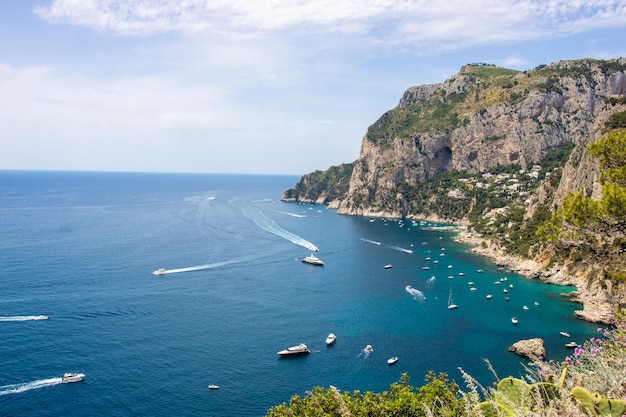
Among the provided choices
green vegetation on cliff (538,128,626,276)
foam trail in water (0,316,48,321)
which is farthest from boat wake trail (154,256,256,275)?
green vegetation on cliff (538,128,626,276)

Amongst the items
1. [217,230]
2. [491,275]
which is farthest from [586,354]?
[217,230]

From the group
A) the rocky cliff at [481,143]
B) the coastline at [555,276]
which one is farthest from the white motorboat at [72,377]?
the rocky cliff at [481,143]

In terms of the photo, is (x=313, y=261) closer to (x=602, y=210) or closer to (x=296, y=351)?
(x=296, y=351)

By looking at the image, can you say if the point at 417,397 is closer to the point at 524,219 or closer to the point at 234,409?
the point at 234,409

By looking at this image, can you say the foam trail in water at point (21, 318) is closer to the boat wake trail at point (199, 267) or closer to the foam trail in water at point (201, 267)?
the boat wake trail at point (199, 267)

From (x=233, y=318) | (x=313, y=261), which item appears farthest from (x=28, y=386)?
(x=313, y=261)
